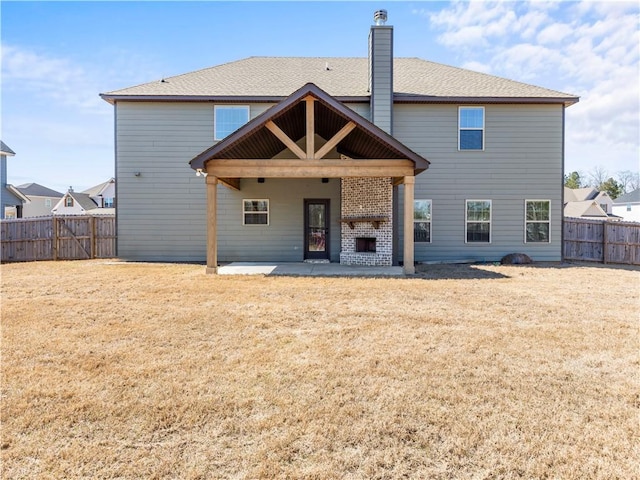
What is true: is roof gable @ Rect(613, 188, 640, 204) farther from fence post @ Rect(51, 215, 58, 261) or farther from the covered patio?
fence post @ Rect(51, 215, 58, 261)

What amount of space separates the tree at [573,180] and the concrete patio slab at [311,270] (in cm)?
5868

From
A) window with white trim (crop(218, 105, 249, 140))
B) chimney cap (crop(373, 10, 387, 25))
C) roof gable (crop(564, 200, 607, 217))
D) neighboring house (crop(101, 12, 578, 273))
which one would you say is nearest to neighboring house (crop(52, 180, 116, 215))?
neighboring house (crop(101, 12, 578, 273))

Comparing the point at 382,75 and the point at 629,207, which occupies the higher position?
the point at 382,75

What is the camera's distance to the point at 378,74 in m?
11.2

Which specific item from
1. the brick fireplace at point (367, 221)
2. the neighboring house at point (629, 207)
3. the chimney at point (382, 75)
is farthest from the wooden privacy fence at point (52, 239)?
the neighboring house at point (629, 207)

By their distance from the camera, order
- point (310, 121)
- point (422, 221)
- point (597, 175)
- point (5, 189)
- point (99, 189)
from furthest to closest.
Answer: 1. point (597, 175)
2. point (99, 189)
3. point (5, 189)
4. point (422, 221)
5. point (310, 121)

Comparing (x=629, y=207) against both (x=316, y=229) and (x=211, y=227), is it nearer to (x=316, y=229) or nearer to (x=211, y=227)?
(x=316, y=229)

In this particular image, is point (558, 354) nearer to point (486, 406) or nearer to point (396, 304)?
point (486, 406)

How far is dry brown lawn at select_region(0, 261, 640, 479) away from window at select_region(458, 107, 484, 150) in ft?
23.5

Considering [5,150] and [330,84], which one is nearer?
[330,84]

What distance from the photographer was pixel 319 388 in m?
3.10

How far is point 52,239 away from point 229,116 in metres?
7.68

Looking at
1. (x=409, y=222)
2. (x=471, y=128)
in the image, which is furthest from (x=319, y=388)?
(x=471, y=128)

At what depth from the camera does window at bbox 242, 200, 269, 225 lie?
12.0m
